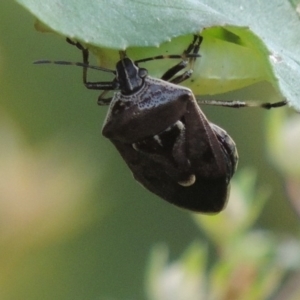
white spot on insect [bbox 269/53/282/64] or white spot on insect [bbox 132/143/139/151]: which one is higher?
white spot on insect [bbox 269/53/282/64]

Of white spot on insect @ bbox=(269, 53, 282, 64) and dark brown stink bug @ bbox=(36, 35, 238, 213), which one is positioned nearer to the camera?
white spot on insect @ bbox=(269, 53, 282, 64)

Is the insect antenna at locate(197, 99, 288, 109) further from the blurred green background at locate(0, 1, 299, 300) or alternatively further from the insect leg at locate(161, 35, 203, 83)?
the blurred green background at locate(0, 1, 299, 300)

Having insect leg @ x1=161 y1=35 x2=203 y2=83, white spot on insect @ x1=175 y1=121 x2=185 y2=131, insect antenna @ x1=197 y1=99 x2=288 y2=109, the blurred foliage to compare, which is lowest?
the blurred foliage

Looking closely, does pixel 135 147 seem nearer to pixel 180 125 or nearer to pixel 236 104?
pixel 180 125

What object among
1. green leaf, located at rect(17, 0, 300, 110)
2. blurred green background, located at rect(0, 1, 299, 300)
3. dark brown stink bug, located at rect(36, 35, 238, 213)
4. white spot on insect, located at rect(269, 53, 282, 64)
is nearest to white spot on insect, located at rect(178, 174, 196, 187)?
dark brown stink bug, located at rect(36, 35, 238, 213)

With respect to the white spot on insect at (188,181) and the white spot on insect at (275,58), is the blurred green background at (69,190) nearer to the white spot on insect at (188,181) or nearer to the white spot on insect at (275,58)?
the white spot on insect at (188,181)

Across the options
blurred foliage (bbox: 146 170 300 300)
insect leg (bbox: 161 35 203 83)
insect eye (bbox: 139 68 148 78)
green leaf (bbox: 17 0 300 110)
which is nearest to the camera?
green leaf (bbox: 17 0 300 110)
